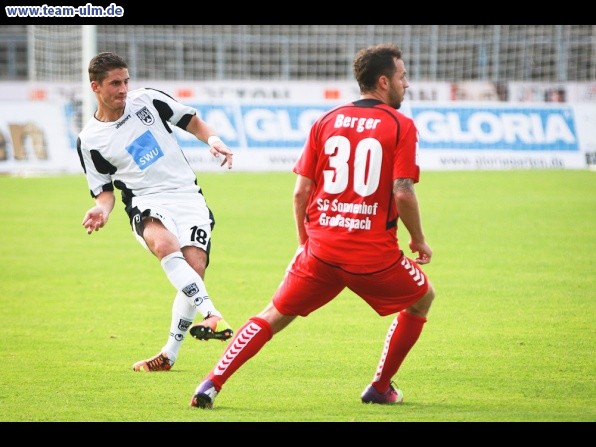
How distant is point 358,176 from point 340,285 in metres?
0.68

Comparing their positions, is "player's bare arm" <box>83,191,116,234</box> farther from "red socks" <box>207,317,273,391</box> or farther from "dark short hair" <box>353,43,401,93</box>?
"dark short hair" <box>353,43,401,93</box>

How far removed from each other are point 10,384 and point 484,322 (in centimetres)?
426

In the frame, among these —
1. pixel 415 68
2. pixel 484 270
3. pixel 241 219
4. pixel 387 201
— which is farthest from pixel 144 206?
pixel 415 68

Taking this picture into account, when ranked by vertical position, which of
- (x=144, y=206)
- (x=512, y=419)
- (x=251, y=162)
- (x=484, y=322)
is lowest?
(x=251, y=162)

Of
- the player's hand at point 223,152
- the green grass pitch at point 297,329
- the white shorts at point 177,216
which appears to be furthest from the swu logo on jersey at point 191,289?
the player's hand at point 223,152

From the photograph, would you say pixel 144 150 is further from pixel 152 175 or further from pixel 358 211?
pixel 358 211

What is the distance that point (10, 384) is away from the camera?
724 cm

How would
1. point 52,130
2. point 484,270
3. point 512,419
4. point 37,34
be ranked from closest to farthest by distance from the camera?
point 512,419, point 484,270, point 52,130, point 37,34

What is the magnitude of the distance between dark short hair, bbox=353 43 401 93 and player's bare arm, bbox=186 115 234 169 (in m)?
1.52

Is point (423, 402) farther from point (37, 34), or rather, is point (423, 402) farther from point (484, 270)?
point (37, 34)

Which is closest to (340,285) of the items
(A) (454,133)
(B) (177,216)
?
(B) (177,216)

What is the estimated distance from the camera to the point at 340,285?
6164 mm

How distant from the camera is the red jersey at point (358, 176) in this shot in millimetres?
5844

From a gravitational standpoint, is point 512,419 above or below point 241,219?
above
